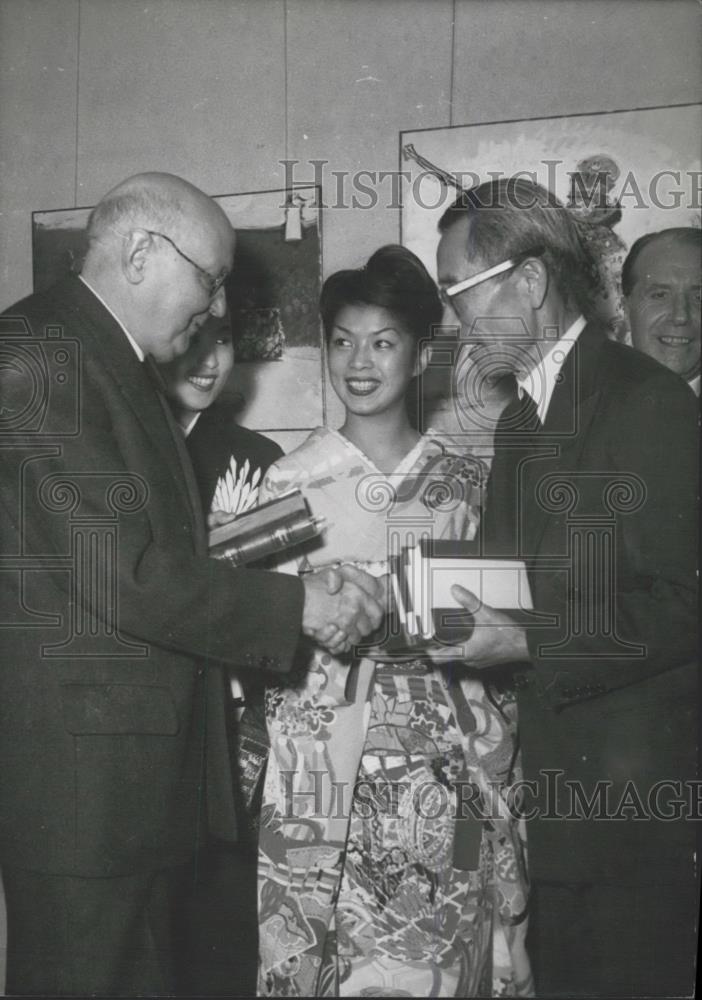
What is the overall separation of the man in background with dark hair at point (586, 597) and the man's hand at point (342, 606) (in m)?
0.20

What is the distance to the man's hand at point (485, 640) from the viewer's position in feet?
6.16

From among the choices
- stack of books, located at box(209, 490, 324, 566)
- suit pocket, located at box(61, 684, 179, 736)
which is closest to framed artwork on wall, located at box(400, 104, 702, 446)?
stack of books, located at box(209, 490, 324, 566)

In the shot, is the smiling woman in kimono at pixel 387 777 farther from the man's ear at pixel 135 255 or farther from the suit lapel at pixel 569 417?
the man's ear at pixel 135 255

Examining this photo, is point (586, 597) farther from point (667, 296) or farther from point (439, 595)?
point (667, 296)

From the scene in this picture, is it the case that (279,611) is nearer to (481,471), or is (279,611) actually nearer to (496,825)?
(481,471)

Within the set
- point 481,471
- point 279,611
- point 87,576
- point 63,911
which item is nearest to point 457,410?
point 481,471

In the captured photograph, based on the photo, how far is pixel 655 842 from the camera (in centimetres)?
192

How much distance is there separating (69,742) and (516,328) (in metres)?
1.18

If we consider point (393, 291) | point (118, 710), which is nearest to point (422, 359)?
point (393, 291)

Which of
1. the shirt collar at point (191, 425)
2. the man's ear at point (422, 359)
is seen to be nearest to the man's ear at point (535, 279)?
the man's ear at point (422, 359)

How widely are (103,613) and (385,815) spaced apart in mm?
671

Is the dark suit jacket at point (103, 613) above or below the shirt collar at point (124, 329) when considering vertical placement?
below

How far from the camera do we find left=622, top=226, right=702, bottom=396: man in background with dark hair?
75.9 inches

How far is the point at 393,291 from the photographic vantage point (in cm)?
190
